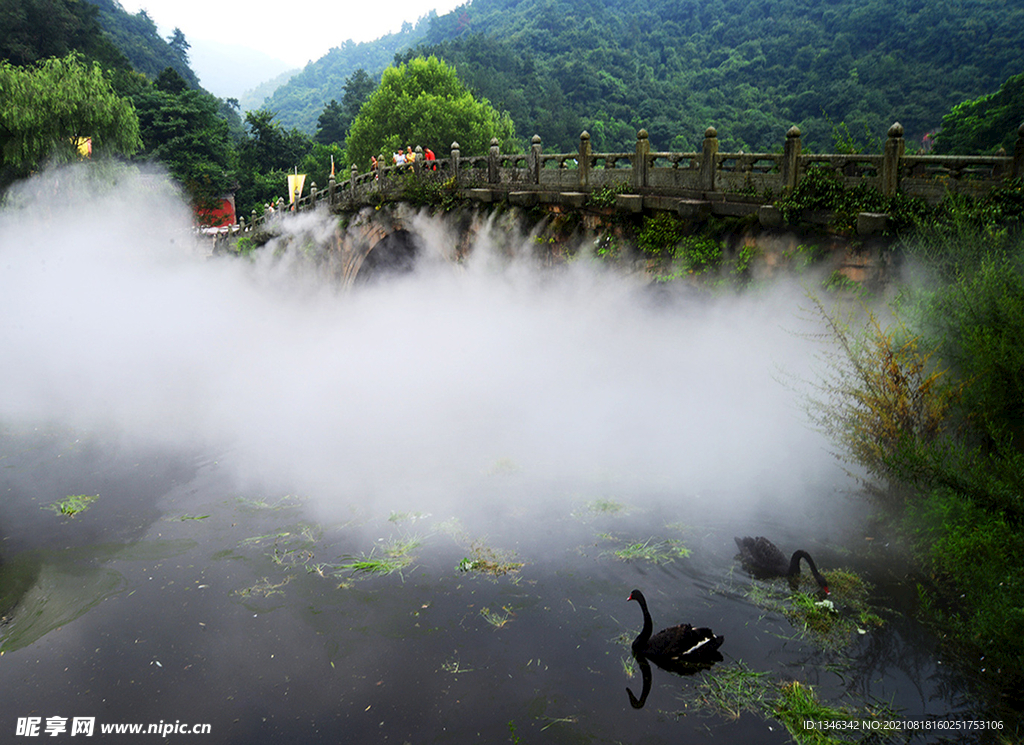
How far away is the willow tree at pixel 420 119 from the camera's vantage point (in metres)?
47.3

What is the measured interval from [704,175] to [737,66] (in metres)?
70.3

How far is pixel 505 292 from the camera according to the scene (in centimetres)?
1994

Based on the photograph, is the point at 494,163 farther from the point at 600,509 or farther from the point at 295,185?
the point at 295,185

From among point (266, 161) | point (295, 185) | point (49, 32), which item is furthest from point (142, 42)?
point (295, 185)

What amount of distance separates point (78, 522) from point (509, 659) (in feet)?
30.3

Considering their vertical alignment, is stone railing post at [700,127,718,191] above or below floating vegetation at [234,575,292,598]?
above

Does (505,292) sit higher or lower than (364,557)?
higher


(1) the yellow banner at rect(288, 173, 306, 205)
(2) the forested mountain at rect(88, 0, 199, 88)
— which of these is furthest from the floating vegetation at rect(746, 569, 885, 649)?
(2) the forested mountain at rect(88, 0, 199, 88)

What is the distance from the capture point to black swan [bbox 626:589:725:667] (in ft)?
25.9

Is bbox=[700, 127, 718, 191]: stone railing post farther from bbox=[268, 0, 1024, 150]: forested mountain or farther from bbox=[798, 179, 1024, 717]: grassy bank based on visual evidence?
bbox=[268, 0, 1024, 150]: forested mountain

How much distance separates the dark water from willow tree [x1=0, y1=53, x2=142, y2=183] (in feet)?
71.8

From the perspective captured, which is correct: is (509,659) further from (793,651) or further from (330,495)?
(330,495)

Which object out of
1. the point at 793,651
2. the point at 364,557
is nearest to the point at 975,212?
the point at 793,651

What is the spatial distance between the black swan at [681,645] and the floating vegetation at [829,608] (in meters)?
1.21
